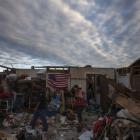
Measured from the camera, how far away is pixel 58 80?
1983 cm

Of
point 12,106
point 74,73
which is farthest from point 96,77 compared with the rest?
point 12,106

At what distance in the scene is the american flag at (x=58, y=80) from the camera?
19.6 meters

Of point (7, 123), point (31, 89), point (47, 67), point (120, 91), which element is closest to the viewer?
point (120, 91)

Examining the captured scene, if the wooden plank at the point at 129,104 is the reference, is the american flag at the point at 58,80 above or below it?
above

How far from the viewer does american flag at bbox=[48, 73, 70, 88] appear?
64.2 feet

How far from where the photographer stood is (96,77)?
2338 centimetres

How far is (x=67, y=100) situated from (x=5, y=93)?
440cm

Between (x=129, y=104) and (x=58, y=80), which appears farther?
(x=58, y=80)

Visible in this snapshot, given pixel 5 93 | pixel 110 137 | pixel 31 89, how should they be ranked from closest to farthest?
pixel 110 137
pixel 5 93
pixel 31 89

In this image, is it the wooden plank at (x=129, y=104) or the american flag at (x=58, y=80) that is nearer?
the wooden plank at (x=129, y=104)

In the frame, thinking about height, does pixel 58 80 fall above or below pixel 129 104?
above

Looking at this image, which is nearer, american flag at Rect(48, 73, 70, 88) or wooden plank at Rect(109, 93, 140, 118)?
wooden plank at Rect(109, 93, 140, 118)

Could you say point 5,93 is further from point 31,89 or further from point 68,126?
point 68,126

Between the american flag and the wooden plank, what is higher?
the american flag
